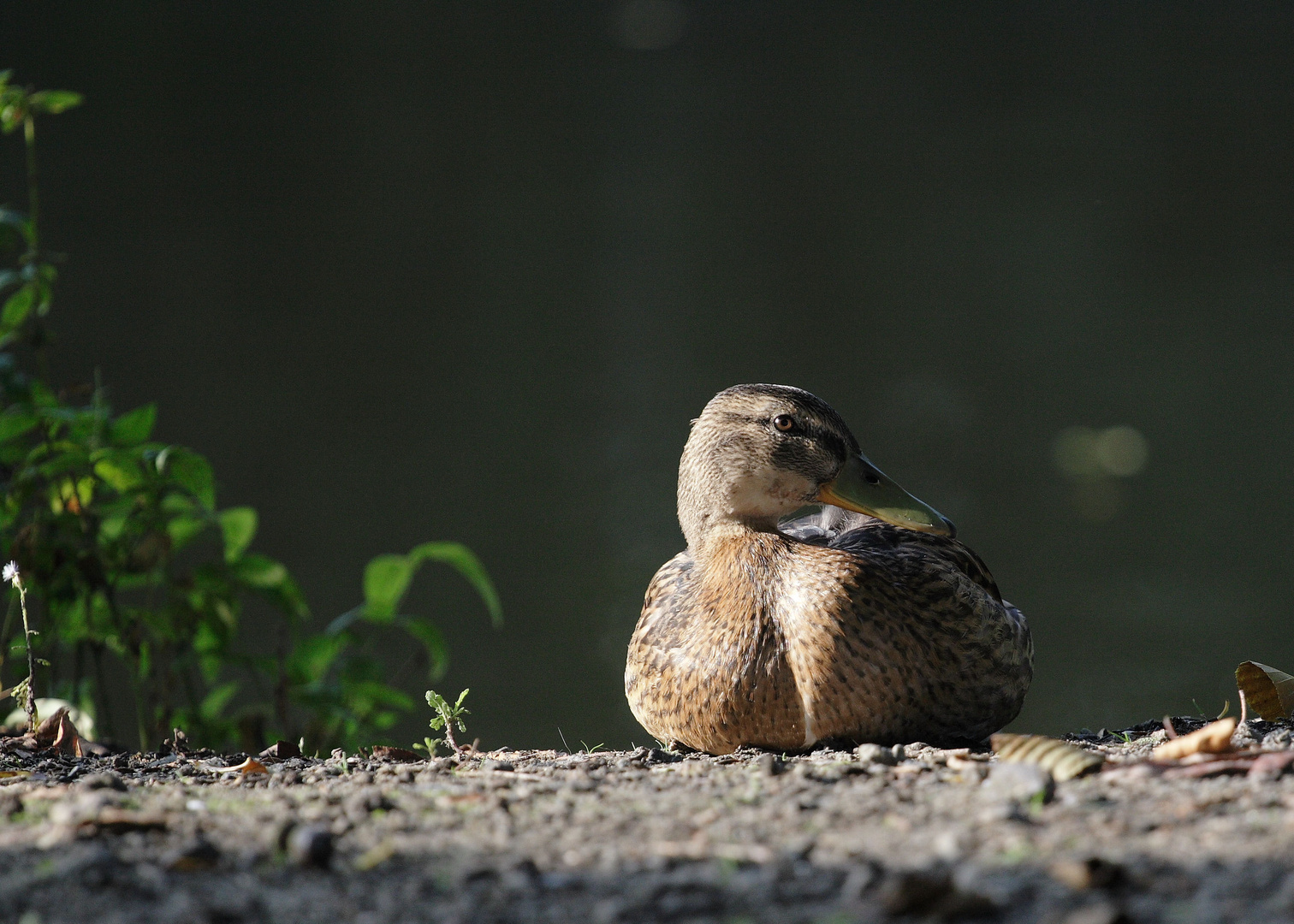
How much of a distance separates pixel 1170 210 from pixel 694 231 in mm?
2423

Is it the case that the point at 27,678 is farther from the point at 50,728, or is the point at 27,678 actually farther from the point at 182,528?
the point at 182,528

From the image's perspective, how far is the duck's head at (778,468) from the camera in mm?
2975

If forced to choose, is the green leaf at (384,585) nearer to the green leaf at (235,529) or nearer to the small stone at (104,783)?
the green leaf at (235,529)

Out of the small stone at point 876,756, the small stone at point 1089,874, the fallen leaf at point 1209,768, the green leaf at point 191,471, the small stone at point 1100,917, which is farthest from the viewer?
the green leaf at point 191,471

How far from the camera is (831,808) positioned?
1.82 metres

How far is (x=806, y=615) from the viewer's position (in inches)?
105

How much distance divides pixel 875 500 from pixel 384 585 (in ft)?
4.87

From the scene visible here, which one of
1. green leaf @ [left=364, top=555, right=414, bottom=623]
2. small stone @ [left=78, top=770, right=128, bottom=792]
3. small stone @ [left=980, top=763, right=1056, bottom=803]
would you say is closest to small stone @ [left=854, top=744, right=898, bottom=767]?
small stone @ [left=980, top=763, right=1056, bottom=803]

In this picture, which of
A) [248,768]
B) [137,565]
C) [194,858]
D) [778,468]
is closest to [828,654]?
[778,468]

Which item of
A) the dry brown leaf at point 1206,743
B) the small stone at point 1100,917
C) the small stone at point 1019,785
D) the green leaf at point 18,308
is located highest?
the green leaf at point 18,308

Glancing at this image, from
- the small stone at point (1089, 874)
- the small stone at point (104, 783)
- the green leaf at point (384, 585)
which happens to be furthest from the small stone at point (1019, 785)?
the green leaf at point (384, 585)

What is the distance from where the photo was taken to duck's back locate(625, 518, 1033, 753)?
8.61 feet

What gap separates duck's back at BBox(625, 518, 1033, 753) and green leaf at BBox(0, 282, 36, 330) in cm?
187

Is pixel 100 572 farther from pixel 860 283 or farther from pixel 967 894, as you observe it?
pixel 860 283
